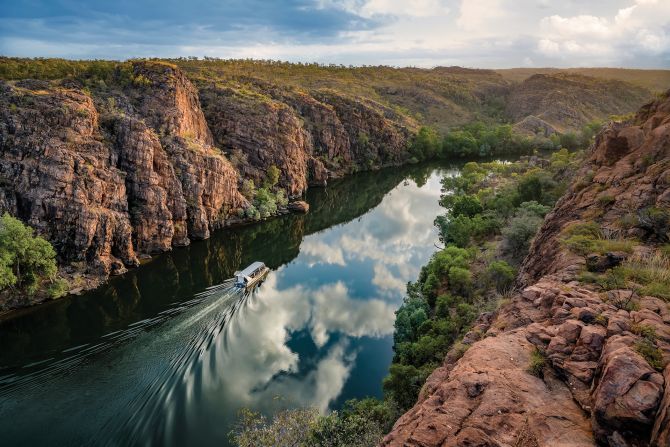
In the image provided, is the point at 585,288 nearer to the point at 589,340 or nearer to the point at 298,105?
the point at 589,340

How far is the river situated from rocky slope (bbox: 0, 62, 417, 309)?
16.7 ft

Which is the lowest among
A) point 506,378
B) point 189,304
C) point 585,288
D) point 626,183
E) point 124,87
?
point 189,304

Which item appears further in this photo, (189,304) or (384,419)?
(189,304)

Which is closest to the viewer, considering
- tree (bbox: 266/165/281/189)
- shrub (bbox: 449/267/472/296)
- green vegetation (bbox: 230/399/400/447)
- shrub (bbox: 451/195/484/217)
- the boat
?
green vegetation (bbox: 230/399/400/447)

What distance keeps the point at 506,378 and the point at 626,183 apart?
17.3 meters

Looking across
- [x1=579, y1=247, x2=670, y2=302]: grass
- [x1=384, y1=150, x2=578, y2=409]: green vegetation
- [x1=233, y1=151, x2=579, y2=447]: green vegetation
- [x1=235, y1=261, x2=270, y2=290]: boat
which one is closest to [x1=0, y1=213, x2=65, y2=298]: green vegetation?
[x1=235, y1=261, x2=270, y2=290]: boat

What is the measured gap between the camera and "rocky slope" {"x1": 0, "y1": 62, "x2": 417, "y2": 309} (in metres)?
45.7

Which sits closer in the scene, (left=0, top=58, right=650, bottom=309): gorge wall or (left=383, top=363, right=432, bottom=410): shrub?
(left=383, top=363, right=432, bottom=410): shrub

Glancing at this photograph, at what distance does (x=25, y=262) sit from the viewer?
39906 mm

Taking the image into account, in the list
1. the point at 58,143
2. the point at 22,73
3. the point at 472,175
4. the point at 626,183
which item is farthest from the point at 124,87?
the point at 626,183

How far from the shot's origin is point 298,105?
117m

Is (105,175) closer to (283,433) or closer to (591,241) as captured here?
(283,433)

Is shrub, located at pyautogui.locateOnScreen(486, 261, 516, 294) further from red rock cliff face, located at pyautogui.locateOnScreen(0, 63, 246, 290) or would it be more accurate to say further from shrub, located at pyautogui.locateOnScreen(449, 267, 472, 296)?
red rock cliff face, located at pyautogui.locateOnScreen(0, 63, 246, 290)

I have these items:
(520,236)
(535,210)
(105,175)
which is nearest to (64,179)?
(105,175)
